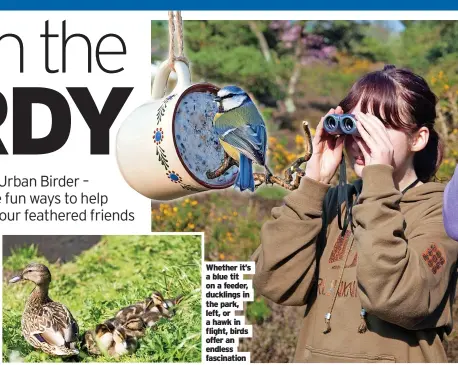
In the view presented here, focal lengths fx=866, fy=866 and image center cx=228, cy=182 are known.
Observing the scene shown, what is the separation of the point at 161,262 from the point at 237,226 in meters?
0.45

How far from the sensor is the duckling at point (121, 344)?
209 centimetres

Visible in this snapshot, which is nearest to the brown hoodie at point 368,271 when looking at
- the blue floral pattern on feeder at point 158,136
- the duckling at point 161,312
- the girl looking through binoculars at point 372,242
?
the girl looking through binoculars at point 372,242

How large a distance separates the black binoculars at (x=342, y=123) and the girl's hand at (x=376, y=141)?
33 millimetres

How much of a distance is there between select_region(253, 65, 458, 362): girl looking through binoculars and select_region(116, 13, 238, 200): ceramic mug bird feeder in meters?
0.38

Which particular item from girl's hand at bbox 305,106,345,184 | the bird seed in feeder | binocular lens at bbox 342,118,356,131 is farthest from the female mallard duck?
binocular lens at bbox 342,118,356,131

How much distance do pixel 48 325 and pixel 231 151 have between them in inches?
25.8

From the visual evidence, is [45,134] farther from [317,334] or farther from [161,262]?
[317,334]

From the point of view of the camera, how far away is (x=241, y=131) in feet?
5.96

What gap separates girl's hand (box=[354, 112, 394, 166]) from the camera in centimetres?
138

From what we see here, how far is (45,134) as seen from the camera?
6.88 ft

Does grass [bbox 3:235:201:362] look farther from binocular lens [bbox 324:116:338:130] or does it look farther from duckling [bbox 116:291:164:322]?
binocular lens [bbox 324:116:338:130]

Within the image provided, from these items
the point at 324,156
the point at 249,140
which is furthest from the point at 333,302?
the point at 249,140

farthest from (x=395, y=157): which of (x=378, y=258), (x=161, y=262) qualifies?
(x=161, y=262)

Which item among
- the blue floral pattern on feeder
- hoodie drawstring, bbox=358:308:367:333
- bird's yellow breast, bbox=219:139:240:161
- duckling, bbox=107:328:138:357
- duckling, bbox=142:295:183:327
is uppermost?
the blue floral pattern on feeder
